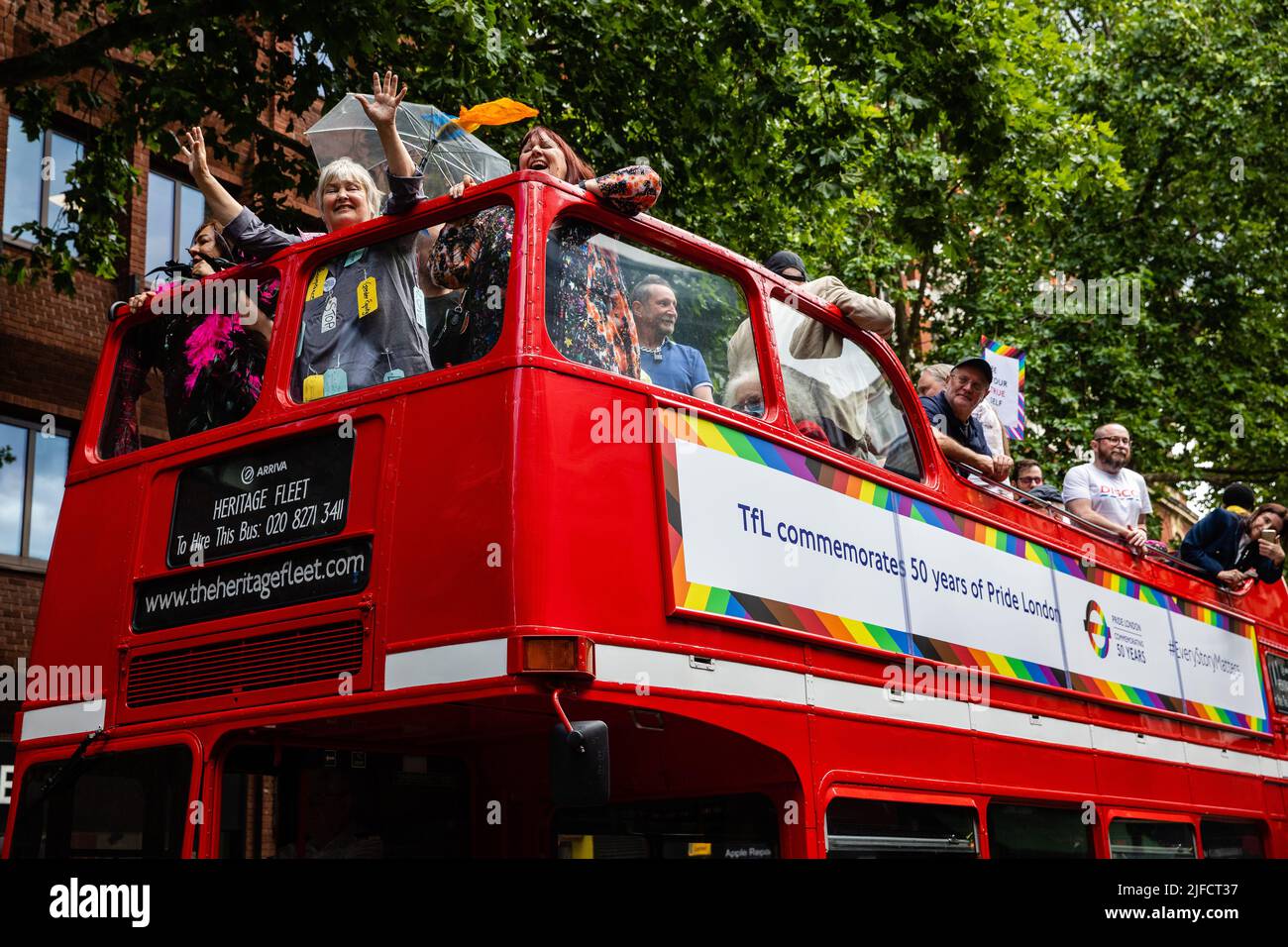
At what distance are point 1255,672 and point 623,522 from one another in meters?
6.89

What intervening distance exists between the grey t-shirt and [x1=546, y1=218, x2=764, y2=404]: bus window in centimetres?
62

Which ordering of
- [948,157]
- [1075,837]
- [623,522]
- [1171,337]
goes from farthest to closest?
[1171,337] → [948,157] → [1075,837] → [623,522]

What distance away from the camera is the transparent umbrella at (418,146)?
6086mm

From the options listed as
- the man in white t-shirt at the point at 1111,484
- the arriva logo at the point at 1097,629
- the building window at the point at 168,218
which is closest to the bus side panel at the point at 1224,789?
the arriva logo at the point at 1097,629

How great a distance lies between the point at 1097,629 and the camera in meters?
7.59

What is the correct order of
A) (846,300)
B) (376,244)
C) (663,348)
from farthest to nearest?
(846,300), (376,244), (663,348)

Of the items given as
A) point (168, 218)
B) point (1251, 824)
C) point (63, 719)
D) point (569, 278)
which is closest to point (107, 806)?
point (63, 719)

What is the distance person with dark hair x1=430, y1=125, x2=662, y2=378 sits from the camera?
4.88m

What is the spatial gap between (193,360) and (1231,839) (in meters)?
6.70

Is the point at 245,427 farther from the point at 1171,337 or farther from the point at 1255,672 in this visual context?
the point at 1171,337

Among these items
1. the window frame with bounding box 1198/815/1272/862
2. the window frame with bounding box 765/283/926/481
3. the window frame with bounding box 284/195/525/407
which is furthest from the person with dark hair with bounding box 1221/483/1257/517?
the window frame with bounding box 284/195/525/407

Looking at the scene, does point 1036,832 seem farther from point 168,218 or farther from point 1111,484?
point 168,218

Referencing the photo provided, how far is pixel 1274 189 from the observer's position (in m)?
22.0
